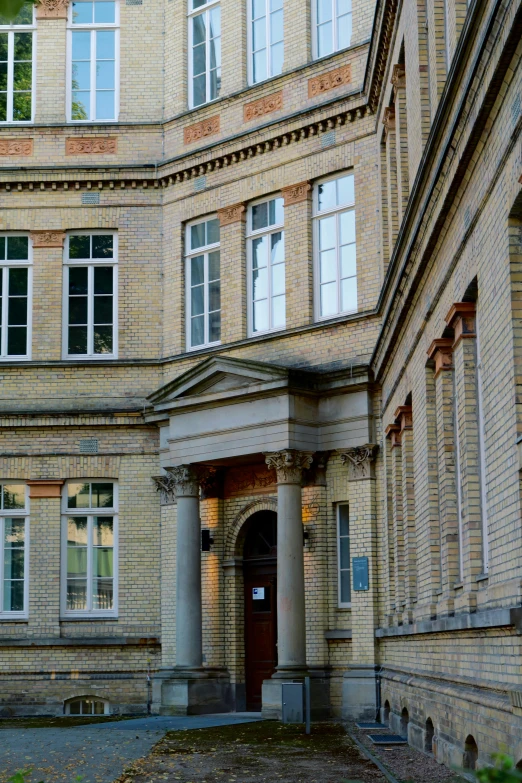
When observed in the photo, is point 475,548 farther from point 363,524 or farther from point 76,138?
point 76,138

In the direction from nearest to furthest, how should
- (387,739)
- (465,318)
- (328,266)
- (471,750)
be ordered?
(471,750) → (465,318) → (387,739) → (328,266)

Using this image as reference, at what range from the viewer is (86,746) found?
13773 millimetres

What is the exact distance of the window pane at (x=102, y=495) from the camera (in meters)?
21.5

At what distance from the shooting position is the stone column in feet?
57.4

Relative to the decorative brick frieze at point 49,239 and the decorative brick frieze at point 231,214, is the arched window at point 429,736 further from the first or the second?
the decorative brick frieze at point 49,239

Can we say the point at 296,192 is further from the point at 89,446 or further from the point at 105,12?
the point at 105,12

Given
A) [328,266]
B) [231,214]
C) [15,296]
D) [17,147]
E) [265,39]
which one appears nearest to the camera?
[328,266]

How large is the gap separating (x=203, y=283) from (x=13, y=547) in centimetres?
592

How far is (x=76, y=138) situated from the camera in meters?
22.5

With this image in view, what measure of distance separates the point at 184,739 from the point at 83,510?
24.3 feet

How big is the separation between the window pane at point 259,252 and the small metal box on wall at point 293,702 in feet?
25.5

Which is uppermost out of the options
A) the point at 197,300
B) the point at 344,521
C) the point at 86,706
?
the point at 197,300

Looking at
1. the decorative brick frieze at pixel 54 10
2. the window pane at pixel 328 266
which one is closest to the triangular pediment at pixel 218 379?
the window pane at pixel 328 266

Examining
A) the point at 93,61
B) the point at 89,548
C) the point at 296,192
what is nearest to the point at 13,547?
the point at 89,548
